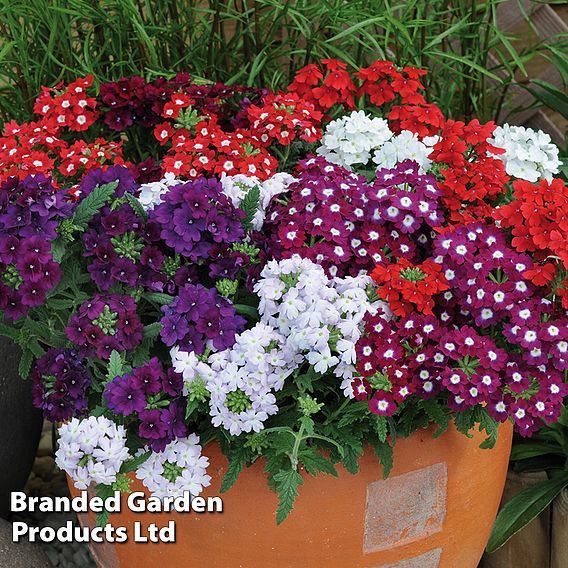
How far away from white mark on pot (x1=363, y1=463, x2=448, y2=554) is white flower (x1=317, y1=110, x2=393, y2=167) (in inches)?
22.8

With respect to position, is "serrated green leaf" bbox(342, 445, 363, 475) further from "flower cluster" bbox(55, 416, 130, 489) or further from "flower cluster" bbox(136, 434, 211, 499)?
"flower cluster" bbox(55, 416, 130, 489)

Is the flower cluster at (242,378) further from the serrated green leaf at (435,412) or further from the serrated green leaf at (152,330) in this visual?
the serrated green leaf at (435,412)

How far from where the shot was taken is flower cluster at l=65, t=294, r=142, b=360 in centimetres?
121

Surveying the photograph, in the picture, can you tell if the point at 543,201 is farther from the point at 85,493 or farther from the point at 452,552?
the point at 85,493

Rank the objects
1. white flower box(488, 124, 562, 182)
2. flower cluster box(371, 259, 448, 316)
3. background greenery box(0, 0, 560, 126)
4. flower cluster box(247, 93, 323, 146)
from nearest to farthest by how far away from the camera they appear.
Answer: flower cluster box(371, 259, 448, 316)
white flower box(488, 124, 562, 182)
flower cluster box(247, 93, 323, 146)
background greenery box(0, 0, 560, 126)

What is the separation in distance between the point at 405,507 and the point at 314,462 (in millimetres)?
238

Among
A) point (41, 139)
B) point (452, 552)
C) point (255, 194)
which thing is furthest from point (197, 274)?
point (452, 552)

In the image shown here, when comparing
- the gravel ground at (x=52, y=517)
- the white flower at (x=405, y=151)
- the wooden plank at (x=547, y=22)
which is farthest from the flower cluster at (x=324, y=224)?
the wooden plank at (x=547, y=22)

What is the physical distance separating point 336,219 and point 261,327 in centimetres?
24

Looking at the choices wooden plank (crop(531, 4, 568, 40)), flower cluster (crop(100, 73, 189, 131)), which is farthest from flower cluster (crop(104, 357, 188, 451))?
wooden plank (crop(531, 4, 568, 40))

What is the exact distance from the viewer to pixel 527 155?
1534 millimetres

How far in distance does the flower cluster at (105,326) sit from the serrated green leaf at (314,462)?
28cm

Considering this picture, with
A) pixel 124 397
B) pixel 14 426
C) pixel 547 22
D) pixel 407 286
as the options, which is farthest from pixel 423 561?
pixel 547 22

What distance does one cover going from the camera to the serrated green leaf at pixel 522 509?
68.0 inches
